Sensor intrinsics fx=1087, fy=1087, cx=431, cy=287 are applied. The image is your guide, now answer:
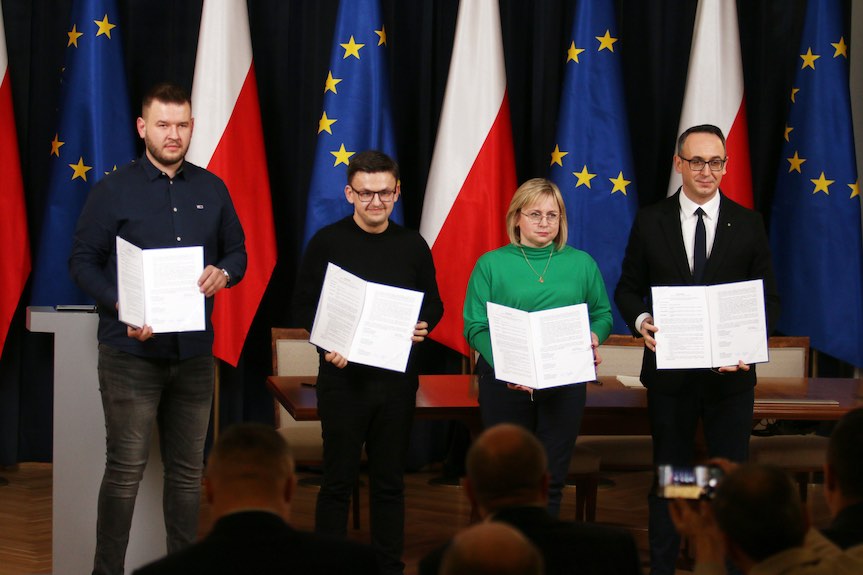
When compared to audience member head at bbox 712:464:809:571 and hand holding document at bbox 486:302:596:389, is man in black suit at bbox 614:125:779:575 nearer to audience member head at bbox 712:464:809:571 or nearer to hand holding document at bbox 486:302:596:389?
hand holding document at bbox 486:302:596:389

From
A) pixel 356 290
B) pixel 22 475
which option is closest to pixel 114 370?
pixel 356 290

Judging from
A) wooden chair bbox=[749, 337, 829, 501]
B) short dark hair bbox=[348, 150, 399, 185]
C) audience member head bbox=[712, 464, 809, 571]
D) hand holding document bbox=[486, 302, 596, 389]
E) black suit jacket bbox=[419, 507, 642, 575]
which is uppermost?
short dark hair bbox=[348, 150, 399, 185]

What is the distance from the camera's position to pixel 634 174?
627 centimetres

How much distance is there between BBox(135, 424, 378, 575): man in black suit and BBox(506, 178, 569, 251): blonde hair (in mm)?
2031

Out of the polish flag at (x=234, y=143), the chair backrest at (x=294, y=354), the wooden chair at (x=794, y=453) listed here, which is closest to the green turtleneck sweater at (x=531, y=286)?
the wooden chair at (x=794, y=453)

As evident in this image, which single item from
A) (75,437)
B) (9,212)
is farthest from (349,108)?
(75,437)

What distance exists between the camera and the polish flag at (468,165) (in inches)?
241

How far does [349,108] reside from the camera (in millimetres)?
6094

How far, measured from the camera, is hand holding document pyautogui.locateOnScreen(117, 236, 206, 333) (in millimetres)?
3646

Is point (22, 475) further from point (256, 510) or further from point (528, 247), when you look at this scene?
point (256, 510)

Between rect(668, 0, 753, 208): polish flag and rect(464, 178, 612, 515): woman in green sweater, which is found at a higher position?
rect(668, 0, 753, 208): polish flag

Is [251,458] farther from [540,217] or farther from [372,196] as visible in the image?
[540,217]

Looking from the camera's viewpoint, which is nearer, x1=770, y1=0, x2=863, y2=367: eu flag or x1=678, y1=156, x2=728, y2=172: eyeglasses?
x1=678, y1=156, x2=728, y2=172: eyeglasses

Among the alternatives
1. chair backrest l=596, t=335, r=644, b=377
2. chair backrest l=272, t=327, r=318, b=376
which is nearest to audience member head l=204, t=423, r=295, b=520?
chair backrest l=272, t=327, r=318, b=376
